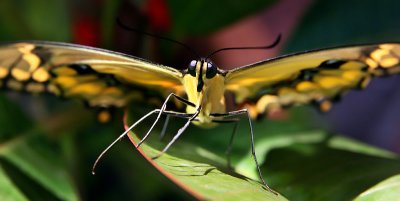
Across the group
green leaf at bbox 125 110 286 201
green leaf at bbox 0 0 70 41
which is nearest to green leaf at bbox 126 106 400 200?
green leaf at bbox 125 110 286 201

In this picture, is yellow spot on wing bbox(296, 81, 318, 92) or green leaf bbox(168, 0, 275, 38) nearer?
yellow spot on wing bbox(296, 81, 318, 92)

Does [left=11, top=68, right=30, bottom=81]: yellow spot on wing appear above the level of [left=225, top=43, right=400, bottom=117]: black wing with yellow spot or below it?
below

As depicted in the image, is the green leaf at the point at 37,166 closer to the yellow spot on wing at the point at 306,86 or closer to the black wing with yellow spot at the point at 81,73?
the black wing with yellow spot at the point at 81,73


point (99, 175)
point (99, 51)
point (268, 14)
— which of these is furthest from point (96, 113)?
point (268, 14)

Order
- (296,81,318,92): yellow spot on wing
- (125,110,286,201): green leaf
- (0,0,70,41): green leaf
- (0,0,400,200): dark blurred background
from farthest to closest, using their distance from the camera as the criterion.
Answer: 1. (0,0,70,41): green leaf
2. (0,0,400,200): dark blurred background
3. (296,81,318,92): yellow spot on wing
4. (125,110,286,201): green leaf

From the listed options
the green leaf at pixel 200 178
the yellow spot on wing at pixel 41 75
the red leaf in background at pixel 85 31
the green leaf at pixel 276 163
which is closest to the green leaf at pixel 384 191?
the green leaf at pixel 276 163

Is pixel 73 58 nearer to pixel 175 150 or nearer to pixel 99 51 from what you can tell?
pixel 99 51

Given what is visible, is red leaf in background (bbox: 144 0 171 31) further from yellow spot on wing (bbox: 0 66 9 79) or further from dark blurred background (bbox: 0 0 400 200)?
yellow spot on wing (bbox: 0 66 9 79)
